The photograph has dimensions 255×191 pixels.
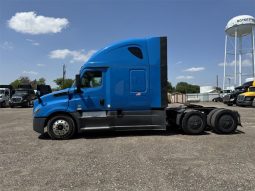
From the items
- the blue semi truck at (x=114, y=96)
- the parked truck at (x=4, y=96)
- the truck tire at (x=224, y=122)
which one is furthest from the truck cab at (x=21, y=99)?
the truck tire at (x=224, y=122)

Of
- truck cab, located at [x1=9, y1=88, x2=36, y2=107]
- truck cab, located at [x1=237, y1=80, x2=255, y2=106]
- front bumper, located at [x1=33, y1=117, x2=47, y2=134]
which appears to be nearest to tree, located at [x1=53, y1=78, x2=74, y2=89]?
truck cab, located at [x1=9, y1=88, x2=36, y2=107]

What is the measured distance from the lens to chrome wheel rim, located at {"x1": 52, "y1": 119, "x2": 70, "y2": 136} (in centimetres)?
973

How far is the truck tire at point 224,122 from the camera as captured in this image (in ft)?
33.9

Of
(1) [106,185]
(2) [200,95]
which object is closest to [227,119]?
(1) [106,185]

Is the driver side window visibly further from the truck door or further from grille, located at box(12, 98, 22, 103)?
grille, located at box(12, 98, 22, 103)

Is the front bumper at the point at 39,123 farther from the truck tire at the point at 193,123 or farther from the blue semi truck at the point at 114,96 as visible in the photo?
the truck tire at the point at 193,123

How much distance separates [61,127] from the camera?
9.73 meters

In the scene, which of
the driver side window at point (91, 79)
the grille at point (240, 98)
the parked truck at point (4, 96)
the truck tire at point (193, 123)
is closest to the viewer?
the driver side window at point (91, 79)

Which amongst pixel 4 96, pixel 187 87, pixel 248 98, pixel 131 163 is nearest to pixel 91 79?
pixel 131 163

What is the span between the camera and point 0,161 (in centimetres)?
674

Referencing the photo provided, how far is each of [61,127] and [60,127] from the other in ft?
0.11

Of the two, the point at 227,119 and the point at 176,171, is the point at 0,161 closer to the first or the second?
the point at 176,171

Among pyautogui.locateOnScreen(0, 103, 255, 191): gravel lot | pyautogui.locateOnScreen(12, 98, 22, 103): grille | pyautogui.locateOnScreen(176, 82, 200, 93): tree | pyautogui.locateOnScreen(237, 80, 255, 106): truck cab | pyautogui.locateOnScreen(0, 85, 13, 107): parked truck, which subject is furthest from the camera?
pyautogui.locateOnScreen(176, 82, 200, 93): tree

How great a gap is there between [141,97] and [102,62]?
1866 millimetres
